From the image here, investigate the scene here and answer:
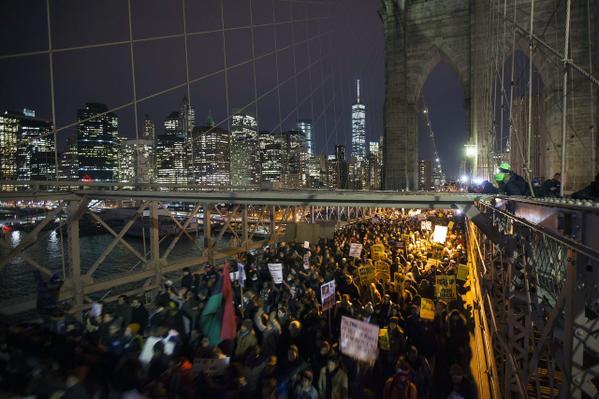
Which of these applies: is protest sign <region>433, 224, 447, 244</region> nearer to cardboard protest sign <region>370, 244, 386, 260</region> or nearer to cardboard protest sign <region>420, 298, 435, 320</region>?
cardboard protest sign <region>370, 244, 386, 260</region>

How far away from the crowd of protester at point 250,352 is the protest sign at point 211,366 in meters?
0.01

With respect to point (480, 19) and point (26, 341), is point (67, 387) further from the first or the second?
point (480, 19)

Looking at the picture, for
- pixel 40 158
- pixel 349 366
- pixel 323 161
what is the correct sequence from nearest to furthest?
pixel 349 366 → pixel 40 158 → pixel 323 161

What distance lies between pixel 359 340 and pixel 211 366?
2119mm

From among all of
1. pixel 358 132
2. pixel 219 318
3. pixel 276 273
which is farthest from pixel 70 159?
pixel 358 132

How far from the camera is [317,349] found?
5.62m

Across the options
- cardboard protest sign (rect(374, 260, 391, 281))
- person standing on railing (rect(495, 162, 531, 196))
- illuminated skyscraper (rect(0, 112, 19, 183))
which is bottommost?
cardboard protest sign (rect(374, 260, 391, 281))

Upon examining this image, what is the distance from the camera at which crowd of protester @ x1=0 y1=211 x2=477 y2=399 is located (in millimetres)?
4297

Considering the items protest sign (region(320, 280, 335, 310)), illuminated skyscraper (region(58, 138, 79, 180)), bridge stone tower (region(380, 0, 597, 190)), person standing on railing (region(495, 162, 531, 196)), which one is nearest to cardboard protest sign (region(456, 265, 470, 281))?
person standing on railing (region(495, 162, 531, 196))

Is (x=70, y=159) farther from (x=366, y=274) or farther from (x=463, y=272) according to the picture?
(x=463, y=272)

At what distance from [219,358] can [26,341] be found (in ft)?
8.80

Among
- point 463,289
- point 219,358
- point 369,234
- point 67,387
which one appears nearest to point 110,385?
point 67,387

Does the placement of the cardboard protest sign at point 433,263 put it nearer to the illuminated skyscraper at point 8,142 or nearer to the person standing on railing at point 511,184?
the person standing on railing at point 511,184

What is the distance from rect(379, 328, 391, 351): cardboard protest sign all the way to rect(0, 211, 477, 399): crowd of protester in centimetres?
3
